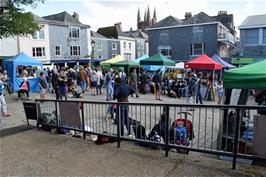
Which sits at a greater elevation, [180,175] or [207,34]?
[207,34]

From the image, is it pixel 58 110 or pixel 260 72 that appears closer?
pixel 260 72

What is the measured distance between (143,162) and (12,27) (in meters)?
12.0

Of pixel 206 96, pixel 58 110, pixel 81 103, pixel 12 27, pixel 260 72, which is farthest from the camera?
pixel 206 96

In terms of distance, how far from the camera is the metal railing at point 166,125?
4.56 metres

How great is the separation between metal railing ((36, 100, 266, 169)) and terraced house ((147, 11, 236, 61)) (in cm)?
3105

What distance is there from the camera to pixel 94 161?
485cm

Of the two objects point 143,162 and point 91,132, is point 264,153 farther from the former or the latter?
point 91,132

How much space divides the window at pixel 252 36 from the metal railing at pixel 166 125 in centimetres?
2673

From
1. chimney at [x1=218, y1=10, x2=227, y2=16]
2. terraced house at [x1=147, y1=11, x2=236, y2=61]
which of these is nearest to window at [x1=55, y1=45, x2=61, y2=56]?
terraced house at [x1=147, y1=11, x2=236, y2=61]

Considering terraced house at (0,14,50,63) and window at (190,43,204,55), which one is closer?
terraced house at (0,14,50,63)

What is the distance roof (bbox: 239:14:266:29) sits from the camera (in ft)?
94.3

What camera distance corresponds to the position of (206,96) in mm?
15438

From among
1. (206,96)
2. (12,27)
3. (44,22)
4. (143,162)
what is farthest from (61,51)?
(143,162)

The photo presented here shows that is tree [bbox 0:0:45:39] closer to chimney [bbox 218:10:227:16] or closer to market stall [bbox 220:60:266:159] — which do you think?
market stall [bbox 220:60:266:159]
